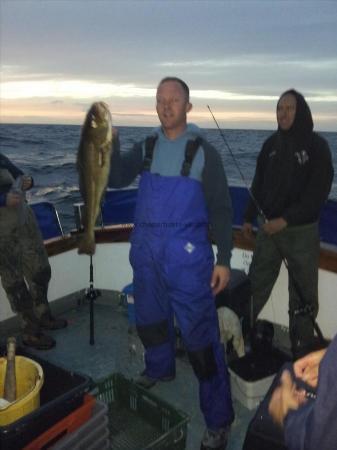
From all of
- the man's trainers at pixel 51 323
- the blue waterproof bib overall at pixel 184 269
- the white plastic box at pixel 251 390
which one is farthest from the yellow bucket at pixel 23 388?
the man's trainers at pixel 51 323

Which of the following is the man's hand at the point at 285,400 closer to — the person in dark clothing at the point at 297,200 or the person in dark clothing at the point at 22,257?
the person in dark clothing at the point at 297,200

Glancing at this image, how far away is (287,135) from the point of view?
454 cm

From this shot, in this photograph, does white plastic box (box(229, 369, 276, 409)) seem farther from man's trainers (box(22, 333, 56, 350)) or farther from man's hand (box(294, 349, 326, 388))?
man's trainers (box(22, 333, 56, 350))

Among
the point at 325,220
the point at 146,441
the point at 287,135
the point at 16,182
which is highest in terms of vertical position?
the point at 287,135

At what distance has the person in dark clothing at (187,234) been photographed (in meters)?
3.41

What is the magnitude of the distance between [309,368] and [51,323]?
409cm

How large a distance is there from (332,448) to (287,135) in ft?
11.9

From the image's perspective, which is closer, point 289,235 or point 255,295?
point 289,235

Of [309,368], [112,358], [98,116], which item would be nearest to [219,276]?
[309,368]

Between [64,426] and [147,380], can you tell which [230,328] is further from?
[64,426]

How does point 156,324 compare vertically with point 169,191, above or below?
below

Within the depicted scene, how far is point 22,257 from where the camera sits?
5125 millimetres

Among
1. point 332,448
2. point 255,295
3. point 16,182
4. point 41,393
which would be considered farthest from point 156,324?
point 332,448

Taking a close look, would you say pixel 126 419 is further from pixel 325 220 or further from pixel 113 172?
pixel 325 220
